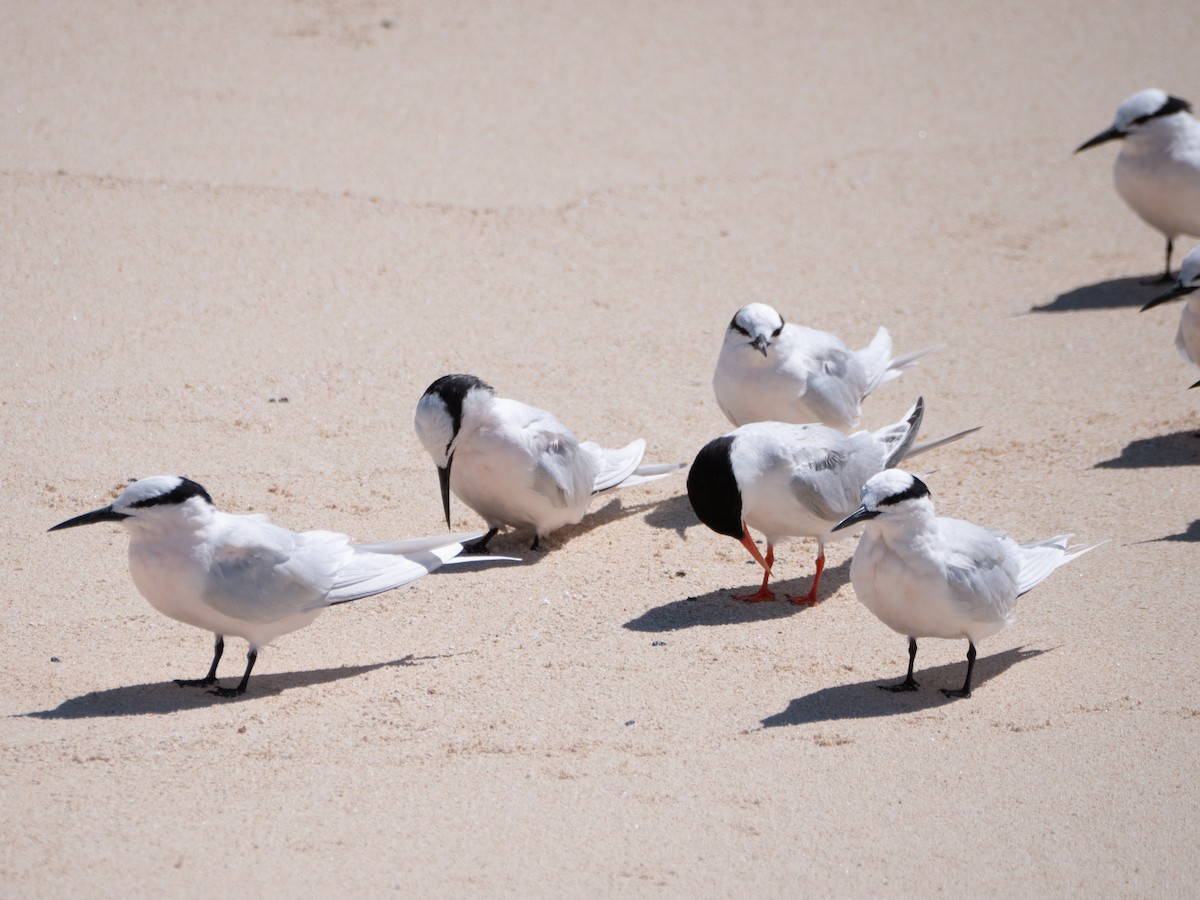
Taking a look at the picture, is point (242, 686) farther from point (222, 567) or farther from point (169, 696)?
point (222, 567)

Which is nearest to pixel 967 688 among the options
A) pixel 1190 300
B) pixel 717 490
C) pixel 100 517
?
pixel 717 490

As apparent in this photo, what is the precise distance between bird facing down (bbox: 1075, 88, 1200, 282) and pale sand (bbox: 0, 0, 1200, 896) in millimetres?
494

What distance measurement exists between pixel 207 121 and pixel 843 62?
17.9ft

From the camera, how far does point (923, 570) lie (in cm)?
439

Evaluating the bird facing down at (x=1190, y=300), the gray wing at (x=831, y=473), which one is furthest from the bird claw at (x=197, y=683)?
the bird facing down at (x=1190, y=300)

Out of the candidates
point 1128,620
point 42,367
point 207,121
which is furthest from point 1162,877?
point 207,121

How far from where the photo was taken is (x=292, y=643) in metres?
5.11

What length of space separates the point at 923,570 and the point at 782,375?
2.01 metres

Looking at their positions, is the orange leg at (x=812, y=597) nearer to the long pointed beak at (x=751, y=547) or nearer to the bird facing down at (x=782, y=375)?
the long pointed beak at (x=751, y=547)

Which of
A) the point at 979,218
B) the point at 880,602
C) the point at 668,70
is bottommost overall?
the point at 880,602

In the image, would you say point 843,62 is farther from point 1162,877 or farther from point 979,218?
point 1162,877

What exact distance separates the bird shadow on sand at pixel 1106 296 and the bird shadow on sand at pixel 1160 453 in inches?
75.4

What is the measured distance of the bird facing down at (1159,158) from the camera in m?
8.89

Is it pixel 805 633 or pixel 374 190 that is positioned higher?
pixel 374 190
